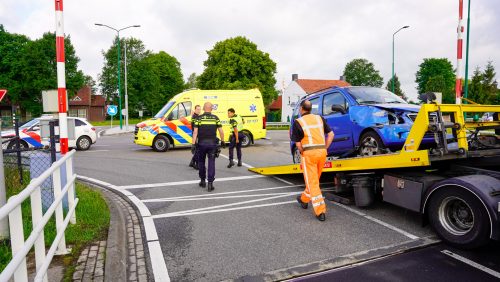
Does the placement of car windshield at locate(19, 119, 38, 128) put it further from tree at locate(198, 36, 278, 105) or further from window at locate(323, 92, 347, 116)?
tree at locate(198, 36, 278, 105)

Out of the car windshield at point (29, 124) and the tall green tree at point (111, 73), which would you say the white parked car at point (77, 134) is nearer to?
the car windshield at point (29, 124)

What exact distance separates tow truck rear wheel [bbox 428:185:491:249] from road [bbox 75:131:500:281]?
0.91 feet

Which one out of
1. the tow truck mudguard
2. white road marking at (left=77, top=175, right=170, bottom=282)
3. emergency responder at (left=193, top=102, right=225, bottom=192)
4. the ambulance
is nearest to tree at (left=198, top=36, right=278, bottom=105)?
the ambulance

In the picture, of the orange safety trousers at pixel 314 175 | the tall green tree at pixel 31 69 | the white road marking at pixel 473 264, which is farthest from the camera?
the tall green tree at pixel 31 69

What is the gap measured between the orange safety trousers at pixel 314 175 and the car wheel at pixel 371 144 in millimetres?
1648

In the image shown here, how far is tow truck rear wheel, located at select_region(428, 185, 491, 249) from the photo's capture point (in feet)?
13.7

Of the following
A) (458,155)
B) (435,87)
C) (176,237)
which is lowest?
(176,237)

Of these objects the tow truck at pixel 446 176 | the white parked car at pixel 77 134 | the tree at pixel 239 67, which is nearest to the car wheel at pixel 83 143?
the white parked car at pixel 77 134

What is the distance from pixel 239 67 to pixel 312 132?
1818 inches

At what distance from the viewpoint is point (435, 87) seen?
60906 mm

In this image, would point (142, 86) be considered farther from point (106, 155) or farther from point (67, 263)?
point (67, 263)

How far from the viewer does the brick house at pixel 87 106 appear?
65.4 meters

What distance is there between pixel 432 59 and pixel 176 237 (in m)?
81.8

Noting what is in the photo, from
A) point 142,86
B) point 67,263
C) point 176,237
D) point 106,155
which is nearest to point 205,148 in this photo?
point 176,237
